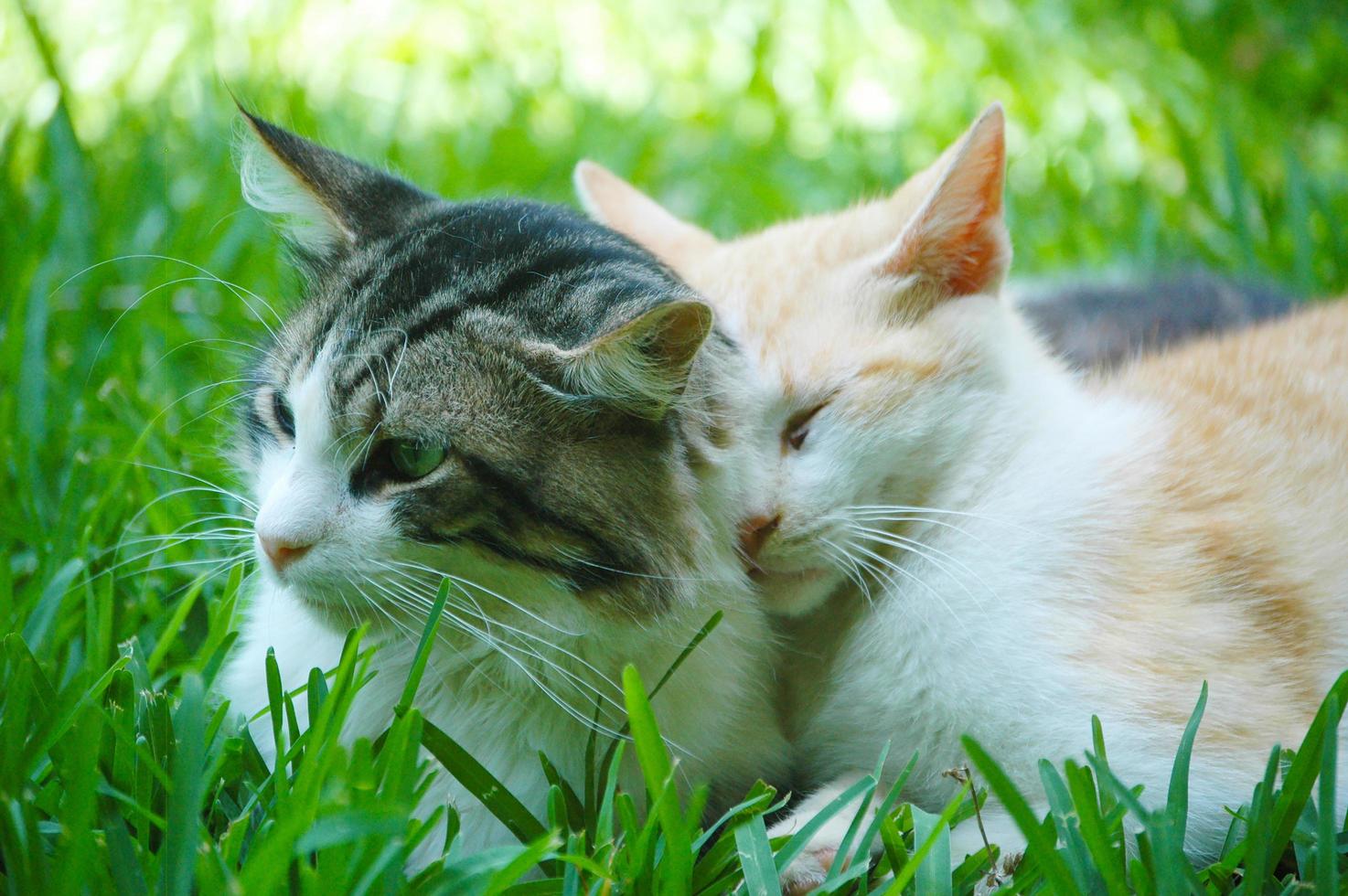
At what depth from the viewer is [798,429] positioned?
5.76ft

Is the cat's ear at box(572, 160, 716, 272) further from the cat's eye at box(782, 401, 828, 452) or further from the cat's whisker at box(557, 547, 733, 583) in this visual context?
the cat's whisker at box(557, 547, 733, 583)

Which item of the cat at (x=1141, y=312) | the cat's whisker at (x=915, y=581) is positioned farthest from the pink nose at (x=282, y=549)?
the cat at (x=1141, y=312)

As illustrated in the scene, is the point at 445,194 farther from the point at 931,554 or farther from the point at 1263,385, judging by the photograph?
the point at 1263,385

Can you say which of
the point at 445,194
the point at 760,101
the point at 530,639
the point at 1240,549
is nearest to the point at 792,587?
the point at 530,639

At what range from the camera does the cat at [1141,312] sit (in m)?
2.65

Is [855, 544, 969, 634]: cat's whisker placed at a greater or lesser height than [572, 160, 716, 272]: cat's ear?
lesser

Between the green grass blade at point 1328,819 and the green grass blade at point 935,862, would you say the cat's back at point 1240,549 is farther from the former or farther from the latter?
the green grass blade at point 935,862

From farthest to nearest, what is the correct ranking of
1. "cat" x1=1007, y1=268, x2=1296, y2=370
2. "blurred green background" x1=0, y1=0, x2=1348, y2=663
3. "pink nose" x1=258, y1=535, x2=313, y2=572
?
"cat" x1=1007, y1=268, x2=1296, y2=370 < "blurred green background" x1=0, y1=0, x2=1348, y2=663 < "pink nose" x1=258, y1=535, x2=313, y2=572

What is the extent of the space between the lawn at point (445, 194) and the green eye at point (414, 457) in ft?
0.79

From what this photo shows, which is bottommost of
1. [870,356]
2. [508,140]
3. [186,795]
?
[186,795]

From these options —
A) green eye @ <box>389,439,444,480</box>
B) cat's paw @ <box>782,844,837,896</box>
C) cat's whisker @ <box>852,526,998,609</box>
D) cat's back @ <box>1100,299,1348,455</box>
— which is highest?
green eye @ <box>389,439,444,480</box>

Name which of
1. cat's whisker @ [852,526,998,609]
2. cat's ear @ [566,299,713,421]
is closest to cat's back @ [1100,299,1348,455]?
cat's whisker @ [852,526,998,609]

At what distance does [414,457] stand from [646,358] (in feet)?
1.02

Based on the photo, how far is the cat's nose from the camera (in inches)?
63.4
